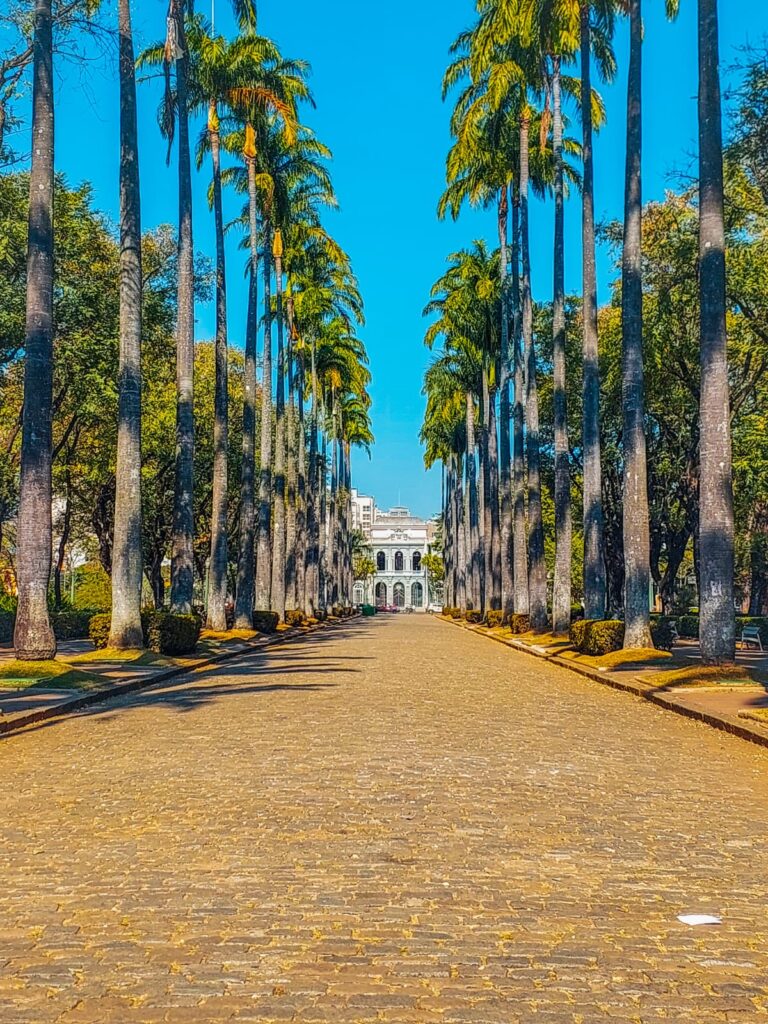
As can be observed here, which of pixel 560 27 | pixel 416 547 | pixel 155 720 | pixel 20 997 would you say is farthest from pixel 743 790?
pixel 416 547

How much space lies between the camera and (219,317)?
102 ft

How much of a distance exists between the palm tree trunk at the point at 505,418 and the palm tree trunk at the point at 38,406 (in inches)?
1001

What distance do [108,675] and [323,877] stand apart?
1271 cm

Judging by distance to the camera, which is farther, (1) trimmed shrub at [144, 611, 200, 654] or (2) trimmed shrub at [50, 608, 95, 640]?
(2) trimmed shrub at [50, 608, 95, 640]

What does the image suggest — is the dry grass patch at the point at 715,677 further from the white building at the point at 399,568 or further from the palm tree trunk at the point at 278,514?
the white building at the point at 399,568

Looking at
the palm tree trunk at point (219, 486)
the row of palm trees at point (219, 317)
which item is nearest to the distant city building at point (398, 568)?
the row of palm trees at point (219, 317)

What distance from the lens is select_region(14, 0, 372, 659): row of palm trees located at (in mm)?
17094

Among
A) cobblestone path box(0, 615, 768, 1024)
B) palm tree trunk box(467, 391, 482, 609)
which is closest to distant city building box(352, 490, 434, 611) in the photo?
palm tree trunk box(467, 391, 482, 609)

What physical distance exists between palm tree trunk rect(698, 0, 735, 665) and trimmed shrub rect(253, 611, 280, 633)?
2048cm

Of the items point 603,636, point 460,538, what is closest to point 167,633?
point 603,636

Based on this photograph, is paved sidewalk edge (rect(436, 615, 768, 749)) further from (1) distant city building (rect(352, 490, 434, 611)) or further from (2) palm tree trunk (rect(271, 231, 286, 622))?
(1) distant city building (rect(352, 490, 434, 611))

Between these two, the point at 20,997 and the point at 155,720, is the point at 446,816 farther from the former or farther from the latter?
the point at 155,720

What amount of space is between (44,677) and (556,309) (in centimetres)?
1925

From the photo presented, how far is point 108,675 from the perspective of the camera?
17.4 meters
